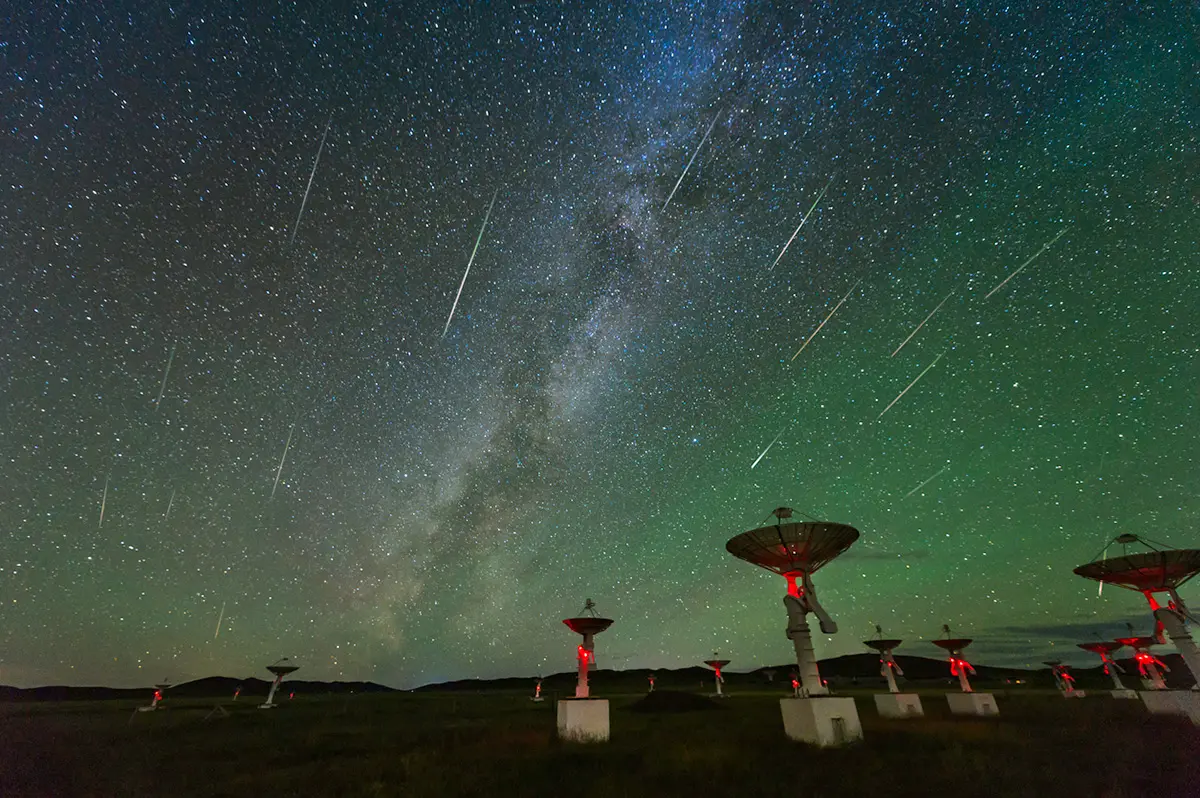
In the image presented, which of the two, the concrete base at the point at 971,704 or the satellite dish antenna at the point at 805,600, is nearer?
the satellite dish antenna at the point at 805,600

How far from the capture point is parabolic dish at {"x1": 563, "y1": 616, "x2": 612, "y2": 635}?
93.0 feet

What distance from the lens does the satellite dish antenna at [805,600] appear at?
20875mm

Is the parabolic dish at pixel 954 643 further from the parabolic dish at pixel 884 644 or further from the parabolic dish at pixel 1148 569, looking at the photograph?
the parabolic dish at pixel 1148 569

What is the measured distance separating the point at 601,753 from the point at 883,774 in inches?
396

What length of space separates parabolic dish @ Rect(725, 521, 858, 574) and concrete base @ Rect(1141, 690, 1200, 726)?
22668 millimetres

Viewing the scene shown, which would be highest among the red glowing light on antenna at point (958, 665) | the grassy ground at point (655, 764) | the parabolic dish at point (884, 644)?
the parabolic dish at point (884, 644)

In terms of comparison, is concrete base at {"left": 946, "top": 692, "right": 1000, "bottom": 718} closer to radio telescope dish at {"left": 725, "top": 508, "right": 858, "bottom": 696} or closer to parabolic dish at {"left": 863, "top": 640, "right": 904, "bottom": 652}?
parabolic dish at {"left": 863, "top": 640, "right": 904, "bottom": 652}

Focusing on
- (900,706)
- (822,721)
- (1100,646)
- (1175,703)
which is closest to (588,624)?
(822,721)

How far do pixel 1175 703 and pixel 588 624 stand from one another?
34.6m

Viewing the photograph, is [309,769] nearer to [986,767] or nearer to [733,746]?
[733,746]

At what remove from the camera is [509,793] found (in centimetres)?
1526

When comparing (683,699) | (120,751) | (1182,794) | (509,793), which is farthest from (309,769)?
(683,699)

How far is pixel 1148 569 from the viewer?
32.3 meters

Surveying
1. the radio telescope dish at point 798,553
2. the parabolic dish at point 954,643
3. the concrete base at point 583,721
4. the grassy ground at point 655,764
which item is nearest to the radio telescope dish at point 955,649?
the parabolic dish at point 954,643
